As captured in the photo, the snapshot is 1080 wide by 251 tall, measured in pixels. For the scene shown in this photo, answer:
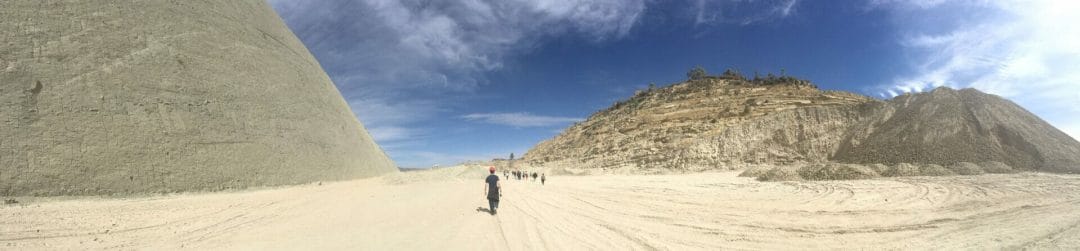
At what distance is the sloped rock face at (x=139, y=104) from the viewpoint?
39.5ft

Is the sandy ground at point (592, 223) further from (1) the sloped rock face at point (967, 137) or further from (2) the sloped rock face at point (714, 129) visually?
(2) the sloped rock face at point (714, 129)

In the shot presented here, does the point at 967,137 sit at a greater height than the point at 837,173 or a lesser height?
greater

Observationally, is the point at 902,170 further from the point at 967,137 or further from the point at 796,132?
the point at 796,132

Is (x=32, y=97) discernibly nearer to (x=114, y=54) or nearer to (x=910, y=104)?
(x=114, y=54)

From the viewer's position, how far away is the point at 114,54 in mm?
14750

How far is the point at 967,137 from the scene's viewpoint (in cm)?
1948

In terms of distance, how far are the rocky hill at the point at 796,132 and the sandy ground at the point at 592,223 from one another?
25.0 feet

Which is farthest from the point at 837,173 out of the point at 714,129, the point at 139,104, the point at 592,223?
the point at 139,104

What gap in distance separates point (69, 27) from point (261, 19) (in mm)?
12409

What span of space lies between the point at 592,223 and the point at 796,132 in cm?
2890

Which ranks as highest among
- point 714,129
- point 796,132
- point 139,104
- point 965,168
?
point 714,129

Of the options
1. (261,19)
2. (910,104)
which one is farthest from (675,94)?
(261,19)

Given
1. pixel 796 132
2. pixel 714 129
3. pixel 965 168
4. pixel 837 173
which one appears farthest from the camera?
pixel 714 129

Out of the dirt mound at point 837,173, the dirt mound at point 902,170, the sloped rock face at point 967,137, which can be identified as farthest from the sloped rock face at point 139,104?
the sloped rock face at point 967,137
